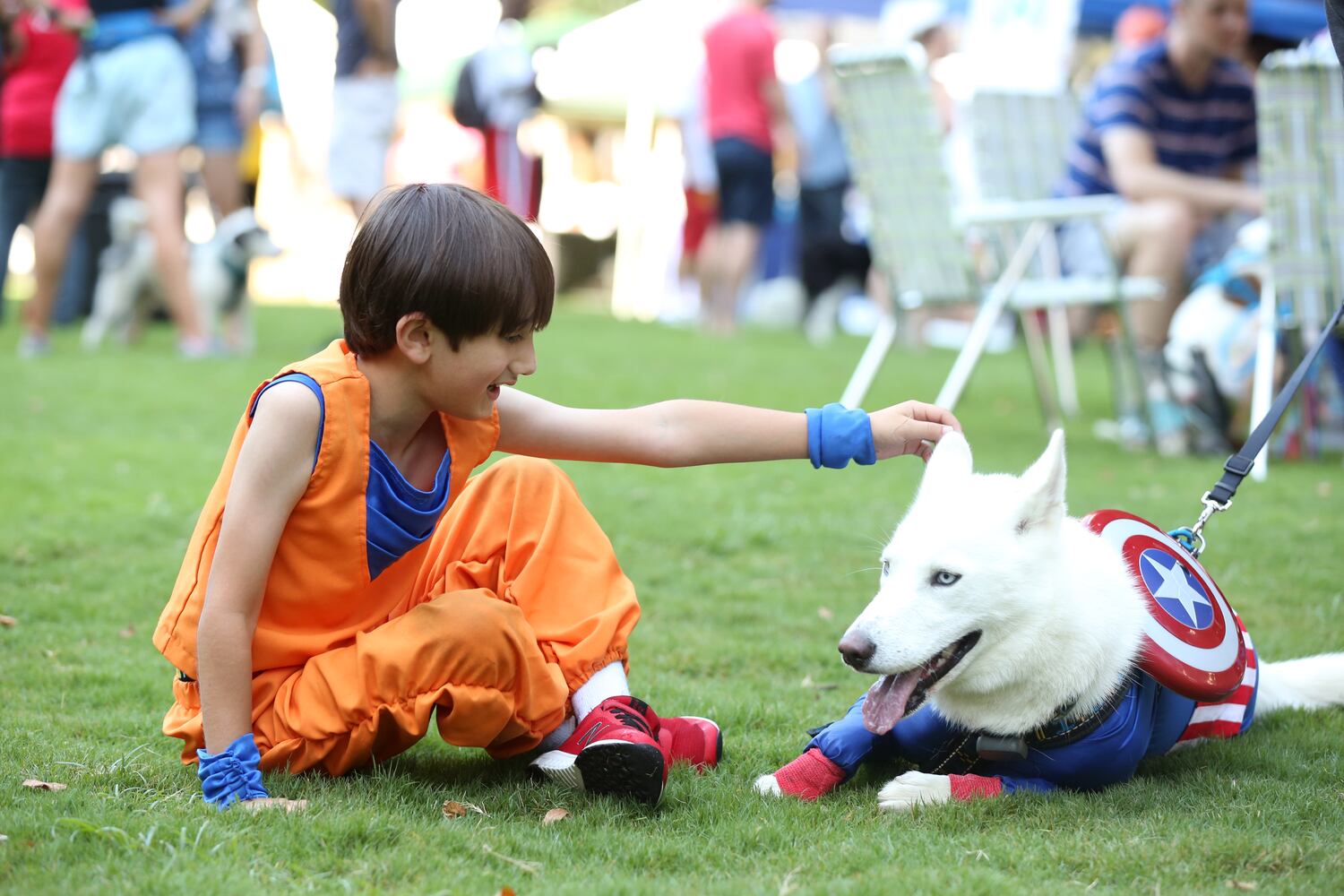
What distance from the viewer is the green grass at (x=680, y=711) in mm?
2189

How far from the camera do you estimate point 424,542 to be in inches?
105

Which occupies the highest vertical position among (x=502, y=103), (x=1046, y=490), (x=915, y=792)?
(x=502, y=103)

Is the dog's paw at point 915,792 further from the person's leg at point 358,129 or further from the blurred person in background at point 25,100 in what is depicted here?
the blurred person in background at point 25,100

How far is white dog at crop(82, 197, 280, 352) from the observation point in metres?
9.48

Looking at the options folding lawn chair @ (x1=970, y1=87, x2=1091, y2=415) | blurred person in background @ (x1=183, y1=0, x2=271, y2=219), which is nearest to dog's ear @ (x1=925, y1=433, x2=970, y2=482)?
folding lawn chair @ (x1=970, y1=87, x2=1091, y2=415)

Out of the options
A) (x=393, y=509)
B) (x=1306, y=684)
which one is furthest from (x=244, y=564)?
(x=1306, y=684)

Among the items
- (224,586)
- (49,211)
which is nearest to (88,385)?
(49,211)

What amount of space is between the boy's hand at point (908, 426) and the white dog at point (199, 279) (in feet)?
24.4

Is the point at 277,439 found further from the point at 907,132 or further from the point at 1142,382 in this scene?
the point at 1142,382

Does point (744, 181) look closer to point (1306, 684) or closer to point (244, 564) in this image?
point (1306, 684)

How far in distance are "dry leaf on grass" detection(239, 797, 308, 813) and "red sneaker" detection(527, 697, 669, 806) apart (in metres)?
0.48

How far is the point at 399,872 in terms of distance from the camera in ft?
7.10

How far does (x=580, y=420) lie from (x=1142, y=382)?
4.67 metres

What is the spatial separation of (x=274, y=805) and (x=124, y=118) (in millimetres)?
6953
